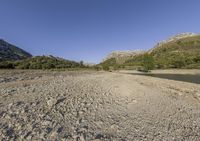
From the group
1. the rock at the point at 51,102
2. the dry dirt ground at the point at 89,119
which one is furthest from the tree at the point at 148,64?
the rock at the point at 51,102

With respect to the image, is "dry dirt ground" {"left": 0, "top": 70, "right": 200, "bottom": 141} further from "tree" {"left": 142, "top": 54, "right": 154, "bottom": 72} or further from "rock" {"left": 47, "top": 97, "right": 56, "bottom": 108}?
"tree" {"left": 142, "top": 54, "right": 154, "bottom": 72}

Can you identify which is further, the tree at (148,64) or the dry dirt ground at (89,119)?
the tree at (148,64)

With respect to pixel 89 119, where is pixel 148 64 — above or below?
above

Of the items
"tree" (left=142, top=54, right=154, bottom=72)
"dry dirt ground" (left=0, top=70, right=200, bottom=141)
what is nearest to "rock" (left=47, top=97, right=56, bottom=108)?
"dry dirt ground" (left=0, top=70, right=200, bottom=141)

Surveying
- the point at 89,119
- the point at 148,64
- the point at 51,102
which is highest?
the point at 148,64

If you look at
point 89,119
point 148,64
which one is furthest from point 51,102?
point 148,64

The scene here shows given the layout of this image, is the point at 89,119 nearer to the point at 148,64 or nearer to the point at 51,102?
the point at 51,102

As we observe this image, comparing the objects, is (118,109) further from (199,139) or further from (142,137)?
(199,139)

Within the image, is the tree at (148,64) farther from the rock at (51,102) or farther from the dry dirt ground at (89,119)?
the rock at (51,102)

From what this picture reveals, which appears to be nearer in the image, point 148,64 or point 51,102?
point 51,102

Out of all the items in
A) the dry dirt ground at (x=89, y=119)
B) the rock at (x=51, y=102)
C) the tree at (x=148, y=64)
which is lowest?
the dry dirt ground at (x=89, y=119)

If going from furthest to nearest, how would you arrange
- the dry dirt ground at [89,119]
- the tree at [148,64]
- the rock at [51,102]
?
the tree at [148,64] < the rock at [51,102] < the dry dirt ground at [89,119]

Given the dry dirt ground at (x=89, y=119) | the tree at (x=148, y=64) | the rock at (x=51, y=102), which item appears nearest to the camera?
the dry dirt ground at (x=89, y=119)

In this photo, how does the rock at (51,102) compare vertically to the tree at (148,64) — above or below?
below
